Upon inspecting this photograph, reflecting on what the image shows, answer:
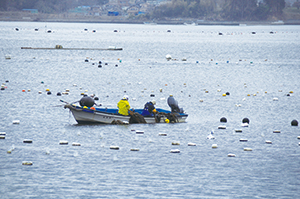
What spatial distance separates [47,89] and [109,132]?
2106cm

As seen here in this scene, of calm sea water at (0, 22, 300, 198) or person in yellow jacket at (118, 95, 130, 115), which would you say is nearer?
calm sea water at (0, 22, 300, 198)

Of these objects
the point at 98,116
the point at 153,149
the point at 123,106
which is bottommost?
the point at 153,149

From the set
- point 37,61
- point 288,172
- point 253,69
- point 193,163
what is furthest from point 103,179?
point 37,61

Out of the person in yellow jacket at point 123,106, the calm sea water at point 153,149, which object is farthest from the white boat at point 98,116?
the calm sea water at point 153,149

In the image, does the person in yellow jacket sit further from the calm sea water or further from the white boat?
the calm sea water

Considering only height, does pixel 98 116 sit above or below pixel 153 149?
above

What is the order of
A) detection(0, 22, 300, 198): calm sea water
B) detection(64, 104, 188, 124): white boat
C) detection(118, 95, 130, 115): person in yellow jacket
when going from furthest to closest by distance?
detection(118, 95, 130, 115): person in yellow jacket, detection(64, 104, 188, 124): white boat, detection(0, 22, 300, 198): calm sea water

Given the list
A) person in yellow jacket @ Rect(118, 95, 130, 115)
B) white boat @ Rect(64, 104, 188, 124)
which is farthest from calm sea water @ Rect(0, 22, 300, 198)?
person in yellow jacket @ Rect(118, 95, 130, 115)

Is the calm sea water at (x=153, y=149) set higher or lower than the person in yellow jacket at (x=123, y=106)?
lower

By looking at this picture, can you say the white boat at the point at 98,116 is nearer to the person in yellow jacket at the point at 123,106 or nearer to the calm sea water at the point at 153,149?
the person in yellow jacket at the point at 123,106

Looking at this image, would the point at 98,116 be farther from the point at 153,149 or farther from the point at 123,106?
the point at 153,149

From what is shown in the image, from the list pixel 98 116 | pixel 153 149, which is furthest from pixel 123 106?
pixel 153 149

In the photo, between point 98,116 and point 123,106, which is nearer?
point 98,116

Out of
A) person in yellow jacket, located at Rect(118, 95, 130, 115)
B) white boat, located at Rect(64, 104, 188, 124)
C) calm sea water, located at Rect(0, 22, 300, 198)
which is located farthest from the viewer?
person in yellow jacket, located at Rect(118, 95, 130, 115)
